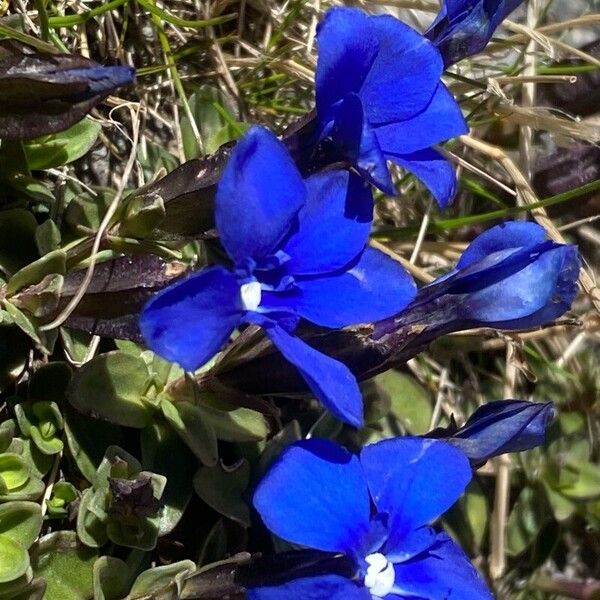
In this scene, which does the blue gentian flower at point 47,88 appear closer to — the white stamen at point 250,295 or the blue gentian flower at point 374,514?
the white stamen at point 250,295

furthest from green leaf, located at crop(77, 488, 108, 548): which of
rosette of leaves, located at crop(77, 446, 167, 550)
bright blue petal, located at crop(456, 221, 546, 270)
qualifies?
bright blue petal, located at crop(456, 221, 546, 270)

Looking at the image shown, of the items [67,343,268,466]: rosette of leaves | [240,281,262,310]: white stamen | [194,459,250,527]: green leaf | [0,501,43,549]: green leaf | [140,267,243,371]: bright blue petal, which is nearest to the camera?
[140,267,243,371]: bright blue petal

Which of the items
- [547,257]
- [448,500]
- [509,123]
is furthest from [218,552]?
[509,123]

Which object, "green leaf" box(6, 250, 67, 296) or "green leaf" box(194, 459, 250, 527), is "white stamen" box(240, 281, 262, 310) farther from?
"green leaf" box(194, 459, 250, 527)

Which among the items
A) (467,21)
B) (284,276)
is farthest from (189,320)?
(467,21)

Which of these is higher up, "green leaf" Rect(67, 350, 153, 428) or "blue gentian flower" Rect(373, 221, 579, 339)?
"blue gentian flower" Rect(373, 221, 579, 339)

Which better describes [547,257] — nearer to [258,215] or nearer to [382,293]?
[382,293]

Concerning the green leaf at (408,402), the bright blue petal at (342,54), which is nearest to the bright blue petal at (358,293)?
the bright blue petal at (342,54)

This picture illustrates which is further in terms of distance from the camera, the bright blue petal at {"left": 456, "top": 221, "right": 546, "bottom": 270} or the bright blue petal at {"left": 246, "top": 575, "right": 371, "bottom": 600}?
the bright blue petal at {"left": 456, "top": 221, "right": 546, "bottom": 270}
